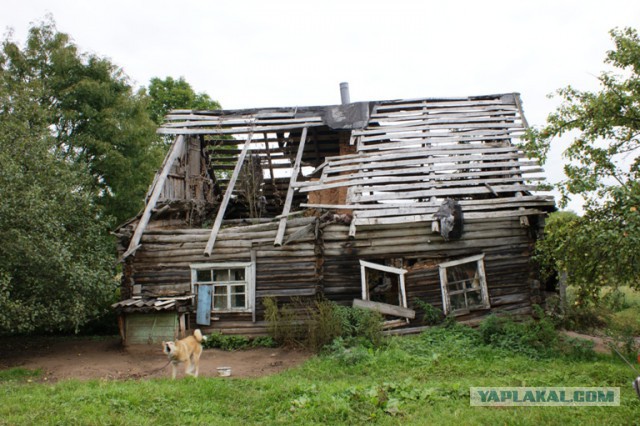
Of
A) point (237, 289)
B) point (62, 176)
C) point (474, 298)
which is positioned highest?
point (62, 176)

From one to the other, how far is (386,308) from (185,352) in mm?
5527

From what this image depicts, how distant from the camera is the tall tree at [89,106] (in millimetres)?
17703

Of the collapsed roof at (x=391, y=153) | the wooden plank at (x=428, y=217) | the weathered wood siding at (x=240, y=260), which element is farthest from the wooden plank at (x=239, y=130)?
the wooden plank at (x=428, y=217)

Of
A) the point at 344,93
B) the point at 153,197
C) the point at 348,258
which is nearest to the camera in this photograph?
the point at 348,258

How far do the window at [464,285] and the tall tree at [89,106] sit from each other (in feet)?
41.5

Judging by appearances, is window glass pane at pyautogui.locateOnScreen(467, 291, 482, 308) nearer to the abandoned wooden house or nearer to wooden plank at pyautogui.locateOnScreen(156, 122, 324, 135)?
the abandoned wooden house

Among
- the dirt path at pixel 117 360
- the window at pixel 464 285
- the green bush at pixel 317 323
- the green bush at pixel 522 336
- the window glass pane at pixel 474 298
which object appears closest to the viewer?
the dirt path at pixel 117 360

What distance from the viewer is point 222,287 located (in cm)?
1334

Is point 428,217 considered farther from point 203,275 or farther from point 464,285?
point 203,275

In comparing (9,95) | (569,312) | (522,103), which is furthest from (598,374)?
(9,95)

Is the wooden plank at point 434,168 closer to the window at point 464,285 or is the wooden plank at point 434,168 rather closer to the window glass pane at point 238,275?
the window at point 464,285

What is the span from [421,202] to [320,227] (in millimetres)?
2831

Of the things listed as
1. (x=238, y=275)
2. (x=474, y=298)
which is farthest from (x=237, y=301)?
(x=474, y=298)

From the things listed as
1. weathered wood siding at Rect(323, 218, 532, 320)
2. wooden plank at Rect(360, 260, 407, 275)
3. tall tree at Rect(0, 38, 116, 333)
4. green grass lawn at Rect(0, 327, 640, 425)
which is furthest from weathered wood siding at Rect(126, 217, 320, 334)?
green grass lawn at Rect(0, 327, 640, 425)
